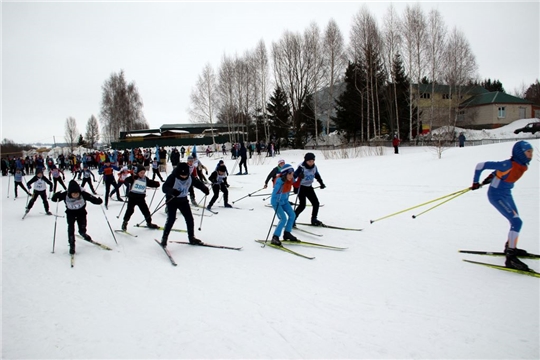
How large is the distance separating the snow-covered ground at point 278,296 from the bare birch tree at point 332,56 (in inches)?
955

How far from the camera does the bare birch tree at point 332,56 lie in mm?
29484

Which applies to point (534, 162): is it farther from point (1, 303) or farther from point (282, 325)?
point (1, 303)

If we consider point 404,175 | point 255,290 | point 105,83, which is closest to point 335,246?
point 255,290

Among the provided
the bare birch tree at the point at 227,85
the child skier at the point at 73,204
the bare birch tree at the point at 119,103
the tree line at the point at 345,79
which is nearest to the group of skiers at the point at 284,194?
the child skier at the point at 73,204

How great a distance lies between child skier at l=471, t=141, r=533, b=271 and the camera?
459 cm

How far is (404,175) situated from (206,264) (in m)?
10.7

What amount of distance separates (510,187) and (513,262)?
1124 mm

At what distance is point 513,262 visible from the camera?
180 inches

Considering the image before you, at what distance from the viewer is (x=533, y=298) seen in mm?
3873

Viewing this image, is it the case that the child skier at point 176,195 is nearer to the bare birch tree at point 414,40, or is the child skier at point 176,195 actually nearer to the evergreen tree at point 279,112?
the bare birch tree at point 414,40

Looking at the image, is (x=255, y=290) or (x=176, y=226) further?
(x=176, y=226)

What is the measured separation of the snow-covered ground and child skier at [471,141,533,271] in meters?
0.35

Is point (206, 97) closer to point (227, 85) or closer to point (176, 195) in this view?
point (227, 85)

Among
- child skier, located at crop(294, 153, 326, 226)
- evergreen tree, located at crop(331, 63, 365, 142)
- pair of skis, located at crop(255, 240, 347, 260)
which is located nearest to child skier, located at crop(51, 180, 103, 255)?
pair of skis, located at crop(255, 240, 347, 260)
